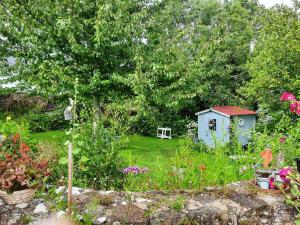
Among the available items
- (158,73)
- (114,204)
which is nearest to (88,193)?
(114,204)

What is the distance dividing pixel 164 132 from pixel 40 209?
1280cm

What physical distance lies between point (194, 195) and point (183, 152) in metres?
1.29

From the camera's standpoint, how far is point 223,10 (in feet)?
52.2

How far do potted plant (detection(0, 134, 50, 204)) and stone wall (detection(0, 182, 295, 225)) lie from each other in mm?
78

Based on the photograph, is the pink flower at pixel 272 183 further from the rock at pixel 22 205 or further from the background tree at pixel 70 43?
the background tree at pixel 70 43

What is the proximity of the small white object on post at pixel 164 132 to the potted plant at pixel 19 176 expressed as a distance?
11864 millimetres

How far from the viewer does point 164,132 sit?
15500 mm

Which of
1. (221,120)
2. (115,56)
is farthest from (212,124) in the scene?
(115,56)

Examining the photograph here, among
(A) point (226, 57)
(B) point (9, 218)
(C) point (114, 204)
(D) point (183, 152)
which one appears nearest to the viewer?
(B) point (9, 218)

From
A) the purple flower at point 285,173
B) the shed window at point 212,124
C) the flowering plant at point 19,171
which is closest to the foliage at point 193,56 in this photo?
the shed window at point 212,124

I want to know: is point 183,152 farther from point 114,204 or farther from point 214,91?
A: point 214,91

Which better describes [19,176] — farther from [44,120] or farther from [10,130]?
[44,120]

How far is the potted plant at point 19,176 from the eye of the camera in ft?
9.40

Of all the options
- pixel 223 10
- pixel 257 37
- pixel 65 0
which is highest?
pixel 223 10
